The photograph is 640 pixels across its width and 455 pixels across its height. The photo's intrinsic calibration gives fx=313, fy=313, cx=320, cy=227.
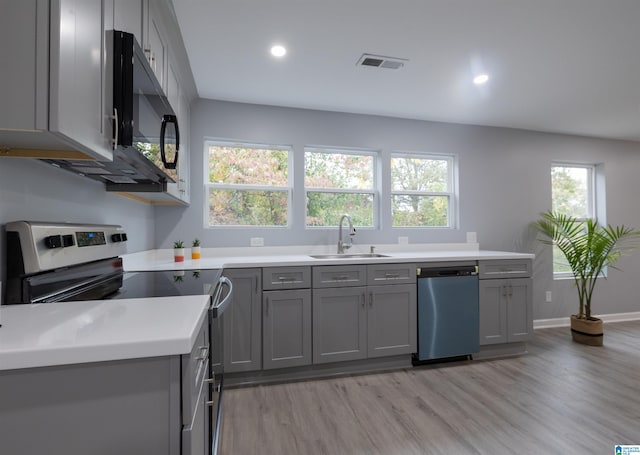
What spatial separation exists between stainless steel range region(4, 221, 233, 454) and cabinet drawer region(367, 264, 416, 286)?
1.31m

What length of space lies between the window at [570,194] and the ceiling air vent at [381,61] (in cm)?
294

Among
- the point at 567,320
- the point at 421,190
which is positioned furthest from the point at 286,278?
the point at 567,320

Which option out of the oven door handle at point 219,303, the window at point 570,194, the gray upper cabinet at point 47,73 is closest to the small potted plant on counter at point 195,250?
the oven door handle at point 219,303

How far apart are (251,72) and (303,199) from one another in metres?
1.23

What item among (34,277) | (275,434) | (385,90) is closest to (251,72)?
(385,90)

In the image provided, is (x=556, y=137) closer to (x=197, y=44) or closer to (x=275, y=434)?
(x=197, y=44)

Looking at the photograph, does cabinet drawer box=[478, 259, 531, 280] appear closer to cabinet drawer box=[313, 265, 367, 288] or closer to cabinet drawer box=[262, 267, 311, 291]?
cabinet drawer box=[313, 265, 367, 288]

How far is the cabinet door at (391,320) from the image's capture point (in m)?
2.56

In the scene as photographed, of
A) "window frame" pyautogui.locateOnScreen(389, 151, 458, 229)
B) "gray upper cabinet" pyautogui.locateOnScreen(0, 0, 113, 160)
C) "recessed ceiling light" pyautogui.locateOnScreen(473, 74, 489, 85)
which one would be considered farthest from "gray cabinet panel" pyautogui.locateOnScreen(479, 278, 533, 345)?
"gray upper cabinet" pyautogui.locateOnScreen(0, 0, 113, 160)

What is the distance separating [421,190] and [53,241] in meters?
3.26

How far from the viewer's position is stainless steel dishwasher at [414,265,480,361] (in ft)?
8.75

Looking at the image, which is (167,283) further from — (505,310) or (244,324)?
(505,310)

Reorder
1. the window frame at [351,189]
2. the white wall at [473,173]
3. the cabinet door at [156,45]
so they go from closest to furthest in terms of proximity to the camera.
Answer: the cabinet door at [156,45] → the white wall at [473,173] → the window frame at [351,189]

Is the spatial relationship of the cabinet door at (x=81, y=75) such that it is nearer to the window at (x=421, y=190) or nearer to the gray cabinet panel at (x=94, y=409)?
the gray cabinet panel at (x=94, y=409)
